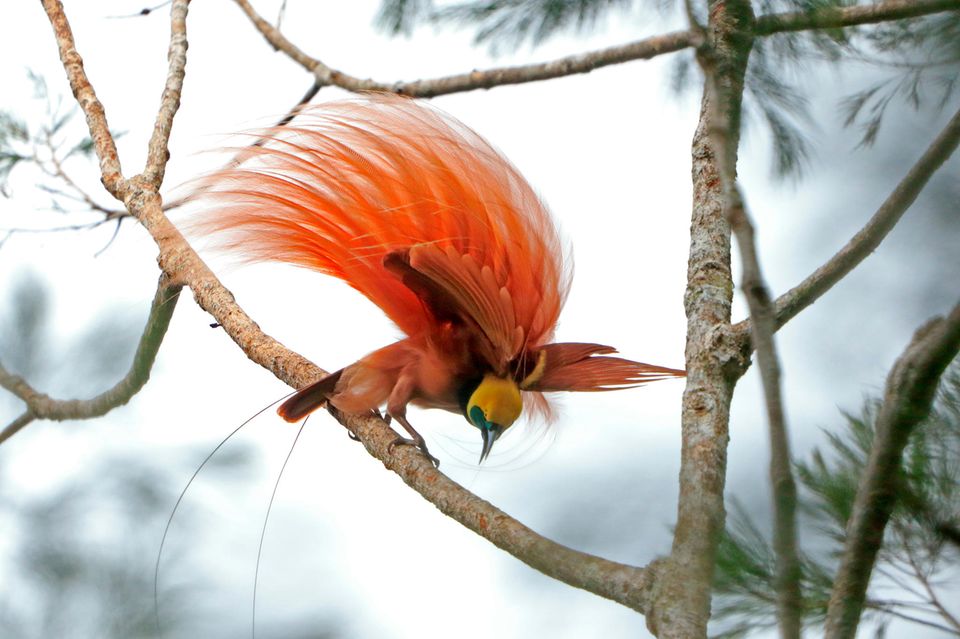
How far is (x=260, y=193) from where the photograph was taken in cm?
173

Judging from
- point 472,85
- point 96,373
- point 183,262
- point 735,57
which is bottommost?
point 96,373

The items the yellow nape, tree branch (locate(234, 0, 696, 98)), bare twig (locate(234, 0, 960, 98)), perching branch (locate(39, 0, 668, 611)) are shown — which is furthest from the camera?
tree branch (locate(234, 0, 696, 98))

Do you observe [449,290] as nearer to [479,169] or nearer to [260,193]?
[479,169]

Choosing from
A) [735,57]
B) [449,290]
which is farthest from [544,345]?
[735,57]

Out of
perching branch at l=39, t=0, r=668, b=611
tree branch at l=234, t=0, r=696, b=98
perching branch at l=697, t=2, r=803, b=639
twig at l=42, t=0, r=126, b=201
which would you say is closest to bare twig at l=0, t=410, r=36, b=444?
perching branch at l=39, t=0, r=668, b=611

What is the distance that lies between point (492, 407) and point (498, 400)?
0.02m

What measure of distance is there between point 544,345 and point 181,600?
36.6 inches

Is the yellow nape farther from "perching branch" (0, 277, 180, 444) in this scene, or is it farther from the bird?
"perching branch" (0, 277, 180, 444)

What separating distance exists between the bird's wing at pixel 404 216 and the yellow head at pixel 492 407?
49 mm

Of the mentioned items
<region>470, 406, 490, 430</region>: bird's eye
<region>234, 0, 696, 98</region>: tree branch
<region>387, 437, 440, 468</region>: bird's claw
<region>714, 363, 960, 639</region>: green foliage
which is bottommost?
<region>714, 363, 960, 639</region>: green foliage

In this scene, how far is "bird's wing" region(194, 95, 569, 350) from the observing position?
156cm

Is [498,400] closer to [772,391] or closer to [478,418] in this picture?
[478,418]

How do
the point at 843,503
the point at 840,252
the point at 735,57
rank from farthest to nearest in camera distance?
1. the point at 735,57
2. the point at 843,503
3. the point at 840,252

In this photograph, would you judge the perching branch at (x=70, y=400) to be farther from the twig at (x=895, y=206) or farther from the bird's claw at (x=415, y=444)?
the twig at (x=895, y=206)
